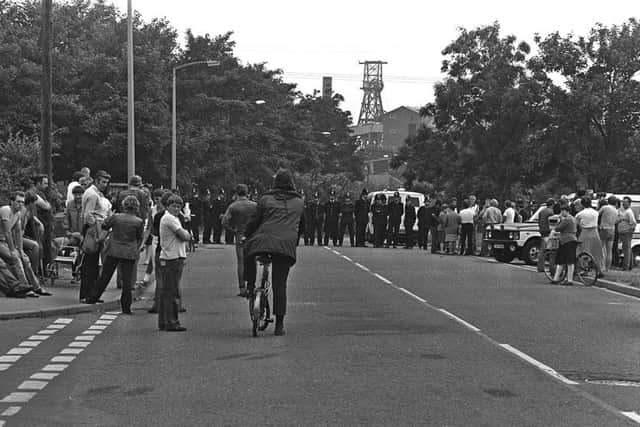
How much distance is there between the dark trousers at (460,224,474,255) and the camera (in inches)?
1480

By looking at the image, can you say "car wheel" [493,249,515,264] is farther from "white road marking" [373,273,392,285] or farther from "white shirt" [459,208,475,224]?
"white road marking" [373,273,392,285]

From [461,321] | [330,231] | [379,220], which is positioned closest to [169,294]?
[461,321]

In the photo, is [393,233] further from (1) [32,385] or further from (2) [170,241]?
(1) [32,385]

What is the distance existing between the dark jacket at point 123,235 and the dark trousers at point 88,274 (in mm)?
1712

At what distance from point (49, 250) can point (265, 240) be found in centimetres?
909

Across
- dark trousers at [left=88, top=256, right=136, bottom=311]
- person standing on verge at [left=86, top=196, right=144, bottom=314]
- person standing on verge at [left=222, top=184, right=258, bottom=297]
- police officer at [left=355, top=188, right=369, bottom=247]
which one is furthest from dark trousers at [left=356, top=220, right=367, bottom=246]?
person standing on verge at [left=86, top=196, right=144, bottom=314]

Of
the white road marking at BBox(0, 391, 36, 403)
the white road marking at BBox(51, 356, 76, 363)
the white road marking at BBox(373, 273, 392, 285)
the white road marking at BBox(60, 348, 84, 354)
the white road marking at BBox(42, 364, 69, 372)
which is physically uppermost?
the white road marking at BBox(0, 391, 36, 403)

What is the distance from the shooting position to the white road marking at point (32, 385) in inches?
402

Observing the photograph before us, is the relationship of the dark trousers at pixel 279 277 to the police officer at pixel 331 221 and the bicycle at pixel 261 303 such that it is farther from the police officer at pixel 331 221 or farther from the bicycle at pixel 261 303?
the police officer at pixel 331 221

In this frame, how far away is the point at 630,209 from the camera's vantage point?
28844 mm

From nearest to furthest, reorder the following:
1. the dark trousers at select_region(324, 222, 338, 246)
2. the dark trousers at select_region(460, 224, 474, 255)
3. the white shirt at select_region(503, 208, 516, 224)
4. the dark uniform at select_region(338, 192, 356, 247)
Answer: the white shirt at select_region(503, 208, 516, 224), the dark trousers at select_region(460, 224, 474, 255), the dark uniform at select_region(338, 192, 356, 247), the dark trousers at select_region(324, 222, 338, 246)

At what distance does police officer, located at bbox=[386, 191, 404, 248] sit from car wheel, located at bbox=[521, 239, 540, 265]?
10.5 m

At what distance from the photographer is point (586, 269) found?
24.8m

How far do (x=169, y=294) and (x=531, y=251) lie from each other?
19275 millimetres
